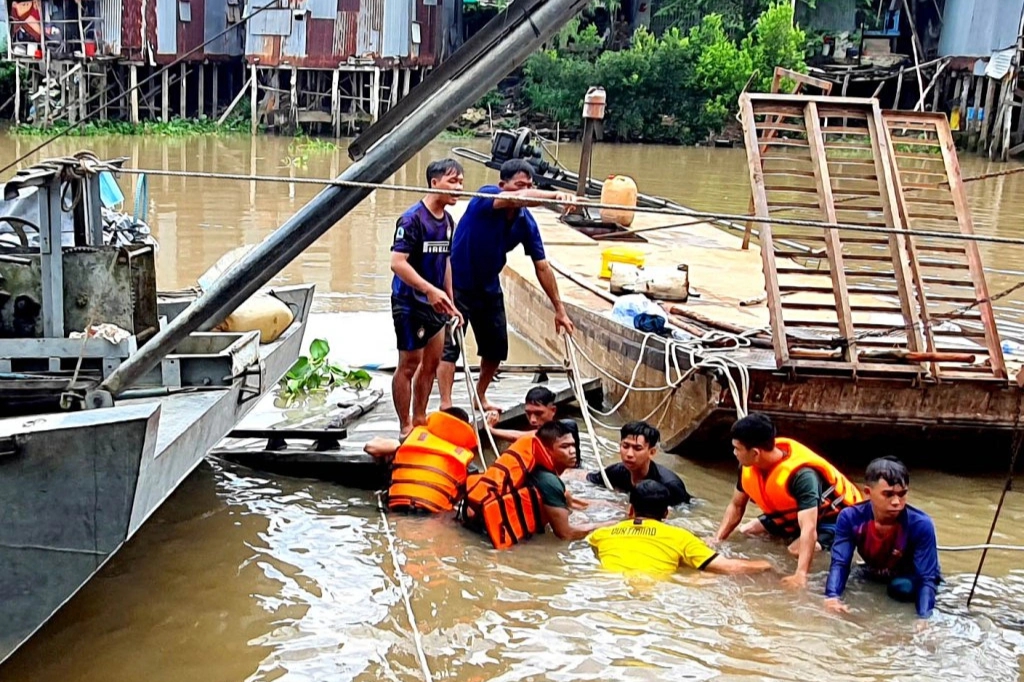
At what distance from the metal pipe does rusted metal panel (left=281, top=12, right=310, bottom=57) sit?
2666 cm

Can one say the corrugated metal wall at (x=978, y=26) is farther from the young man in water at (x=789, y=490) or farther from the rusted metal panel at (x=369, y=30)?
the young man in water at (x=789, y=490)

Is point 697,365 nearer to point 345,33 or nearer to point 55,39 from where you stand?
point 345,33

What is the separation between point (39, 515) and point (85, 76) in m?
28.1

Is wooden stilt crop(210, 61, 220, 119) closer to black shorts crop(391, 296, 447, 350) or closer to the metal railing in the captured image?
the metal railing

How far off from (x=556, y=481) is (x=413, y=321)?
142 centimetres

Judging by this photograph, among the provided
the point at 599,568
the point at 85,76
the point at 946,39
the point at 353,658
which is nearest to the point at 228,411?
the point at 353,658

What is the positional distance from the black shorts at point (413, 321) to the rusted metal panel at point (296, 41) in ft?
82.0

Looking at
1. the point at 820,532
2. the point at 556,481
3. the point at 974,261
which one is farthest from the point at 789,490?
the point at 974,261

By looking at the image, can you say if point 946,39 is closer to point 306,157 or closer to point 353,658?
point 306,157

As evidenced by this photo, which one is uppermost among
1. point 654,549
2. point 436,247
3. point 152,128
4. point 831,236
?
point 831,236

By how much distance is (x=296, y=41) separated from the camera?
2986cm

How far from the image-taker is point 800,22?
111 ft

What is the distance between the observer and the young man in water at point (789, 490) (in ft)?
17.5

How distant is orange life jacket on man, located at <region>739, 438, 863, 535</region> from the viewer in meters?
5.47
